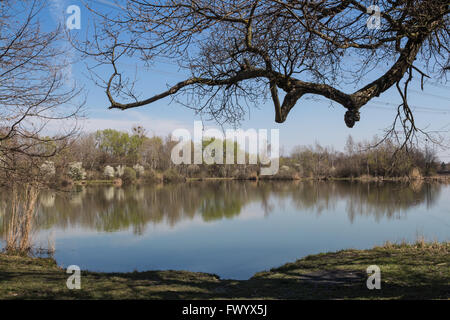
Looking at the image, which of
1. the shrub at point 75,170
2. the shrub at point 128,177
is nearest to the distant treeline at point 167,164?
the shrub at point 128,177

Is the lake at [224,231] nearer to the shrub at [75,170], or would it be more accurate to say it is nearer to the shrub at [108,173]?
the shrub at [75,170]

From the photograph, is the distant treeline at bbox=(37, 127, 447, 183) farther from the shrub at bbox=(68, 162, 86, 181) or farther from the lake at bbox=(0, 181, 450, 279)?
the lake at bbox=(0, 181, 450, 279)

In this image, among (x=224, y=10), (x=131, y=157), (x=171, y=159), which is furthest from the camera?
(x=131, y=157)

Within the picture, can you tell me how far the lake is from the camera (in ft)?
37.7

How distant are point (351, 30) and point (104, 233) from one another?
14319 mm

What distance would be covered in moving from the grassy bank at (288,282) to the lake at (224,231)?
151 centimetres

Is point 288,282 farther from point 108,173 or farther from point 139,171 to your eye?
point 139,171

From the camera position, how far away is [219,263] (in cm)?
1109

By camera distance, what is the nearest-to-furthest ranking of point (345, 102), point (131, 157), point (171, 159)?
point (345, 102) → point (171, 159) → point (131, 157)

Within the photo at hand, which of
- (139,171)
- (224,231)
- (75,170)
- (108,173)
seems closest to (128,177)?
(108,173)

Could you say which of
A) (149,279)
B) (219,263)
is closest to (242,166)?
(219,263)

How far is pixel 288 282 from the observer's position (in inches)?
262

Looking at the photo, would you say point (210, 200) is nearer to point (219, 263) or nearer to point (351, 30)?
point (219, 263)
